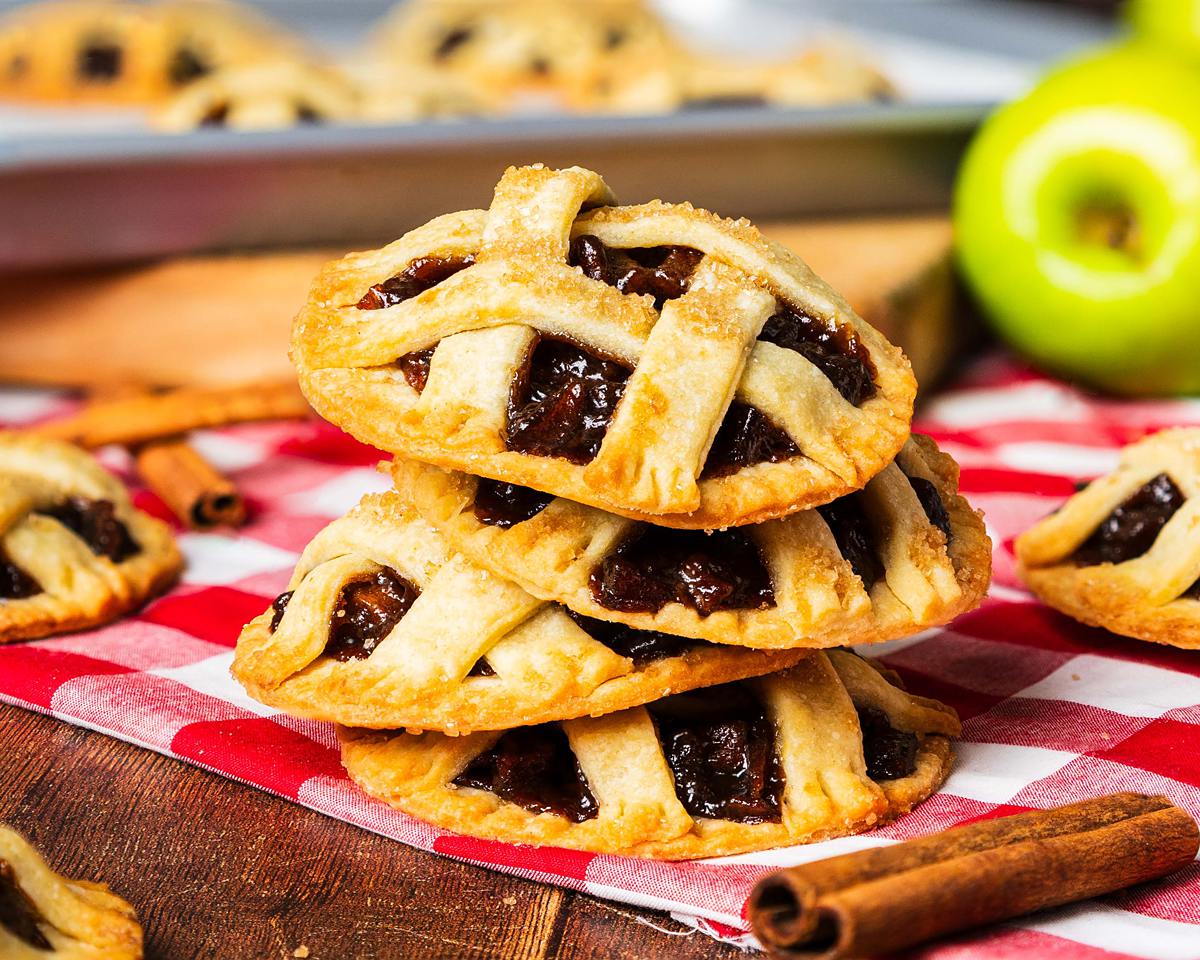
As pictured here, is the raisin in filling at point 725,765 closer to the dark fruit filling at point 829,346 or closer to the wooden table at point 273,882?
the wooden table at point 273,882

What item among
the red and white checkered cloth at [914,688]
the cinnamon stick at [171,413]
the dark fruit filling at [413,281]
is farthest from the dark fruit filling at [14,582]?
the dark fruit filling at [413,281]

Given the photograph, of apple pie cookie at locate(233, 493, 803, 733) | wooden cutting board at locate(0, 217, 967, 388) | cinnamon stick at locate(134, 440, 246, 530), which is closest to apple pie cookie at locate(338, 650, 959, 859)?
apple pie cookie at locate(233, 493, 803, 733)

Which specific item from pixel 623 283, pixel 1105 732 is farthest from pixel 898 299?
pixel 623 283

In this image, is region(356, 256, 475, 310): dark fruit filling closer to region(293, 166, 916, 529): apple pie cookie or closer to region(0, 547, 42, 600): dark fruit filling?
region(293, 166, 916, 529): apple pie cookie

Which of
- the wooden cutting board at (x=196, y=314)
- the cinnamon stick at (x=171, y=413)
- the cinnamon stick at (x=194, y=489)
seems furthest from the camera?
the wooden cutting board at (x=196, y=314)

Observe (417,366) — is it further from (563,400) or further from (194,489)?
(194,489)
